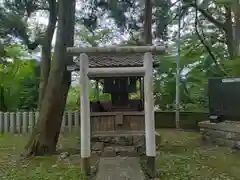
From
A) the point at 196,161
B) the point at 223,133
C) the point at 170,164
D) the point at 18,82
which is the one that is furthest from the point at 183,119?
the point at 18,82

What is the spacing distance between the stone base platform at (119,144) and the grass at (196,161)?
498 millimetres

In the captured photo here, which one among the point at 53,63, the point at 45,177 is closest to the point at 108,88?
the point at 53,63

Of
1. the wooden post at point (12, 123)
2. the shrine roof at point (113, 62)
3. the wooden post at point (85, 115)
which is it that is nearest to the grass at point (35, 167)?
the wooden post at point (85, 115)

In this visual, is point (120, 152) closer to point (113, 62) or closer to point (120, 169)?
point (120, 169)

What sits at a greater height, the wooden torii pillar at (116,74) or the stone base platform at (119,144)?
the wooden torii pillar at (116,74)

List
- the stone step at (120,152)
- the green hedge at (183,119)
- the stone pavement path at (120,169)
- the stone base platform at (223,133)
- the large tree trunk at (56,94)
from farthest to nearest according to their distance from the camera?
the green hedge at (183,119) → the stone base platform at (223,133) → the large tree trunk at (56,94) → the stone step at (120,152) → the stone pavement path at (120,169)

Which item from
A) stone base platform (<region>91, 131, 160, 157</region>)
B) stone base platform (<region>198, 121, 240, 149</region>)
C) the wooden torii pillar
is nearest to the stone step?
stone base platform (<region>91, 131, 160, 157</region>)

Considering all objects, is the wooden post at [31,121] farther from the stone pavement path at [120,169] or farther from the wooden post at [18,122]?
the stone pavement path at [120,169]

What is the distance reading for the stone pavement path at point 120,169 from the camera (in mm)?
4508

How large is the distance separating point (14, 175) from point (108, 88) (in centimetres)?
268

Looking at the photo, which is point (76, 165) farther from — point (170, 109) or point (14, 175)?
point (170, 109)

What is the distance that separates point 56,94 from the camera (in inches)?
264

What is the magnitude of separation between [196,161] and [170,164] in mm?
588

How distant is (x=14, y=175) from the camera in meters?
5.16
